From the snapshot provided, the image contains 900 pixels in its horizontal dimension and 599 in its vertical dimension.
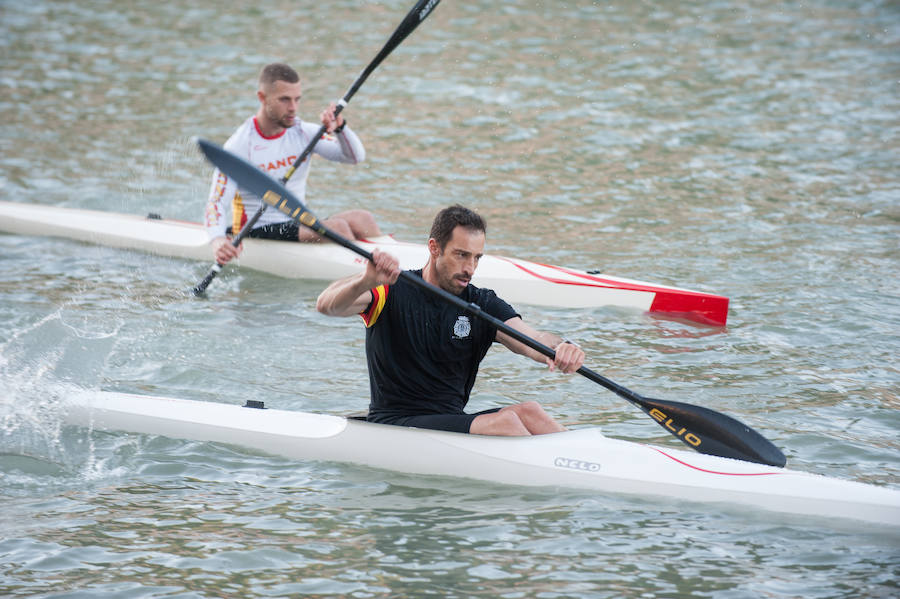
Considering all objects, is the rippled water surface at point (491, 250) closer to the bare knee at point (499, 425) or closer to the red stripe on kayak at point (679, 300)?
the red stripe on kayak at point (679, 300)

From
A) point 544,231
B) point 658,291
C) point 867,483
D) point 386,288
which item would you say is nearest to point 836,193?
point 544,231

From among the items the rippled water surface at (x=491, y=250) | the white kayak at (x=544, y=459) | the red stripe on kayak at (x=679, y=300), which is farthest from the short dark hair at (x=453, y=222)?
the red stripe on kayak at (x=679, y=300)

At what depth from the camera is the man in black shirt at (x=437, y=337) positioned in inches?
189

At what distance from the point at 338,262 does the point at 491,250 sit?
5.34 ft

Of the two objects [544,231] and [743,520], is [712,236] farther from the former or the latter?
[743,520]

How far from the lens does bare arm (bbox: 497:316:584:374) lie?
16.2 feet

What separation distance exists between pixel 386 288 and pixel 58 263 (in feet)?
16.3

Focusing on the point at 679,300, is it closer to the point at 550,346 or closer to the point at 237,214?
the point at 550,346

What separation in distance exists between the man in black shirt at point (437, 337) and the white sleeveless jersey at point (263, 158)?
10.3ft

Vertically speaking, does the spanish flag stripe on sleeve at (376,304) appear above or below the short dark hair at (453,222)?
below

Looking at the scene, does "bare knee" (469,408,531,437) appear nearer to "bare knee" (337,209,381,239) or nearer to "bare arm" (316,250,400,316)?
"bare arm" (316,250,400,316)

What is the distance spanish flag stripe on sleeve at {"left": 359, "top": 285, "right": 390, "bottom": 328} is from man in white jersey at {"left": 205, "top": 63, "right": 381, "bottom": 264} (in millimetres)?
2867

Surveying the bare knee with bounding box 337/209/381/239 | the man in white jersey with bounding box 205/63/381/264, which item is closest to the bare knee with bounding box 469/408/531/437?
the man in white jersey with bounding box 205/63/381/264

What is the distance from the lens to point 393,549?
4.65 meters
